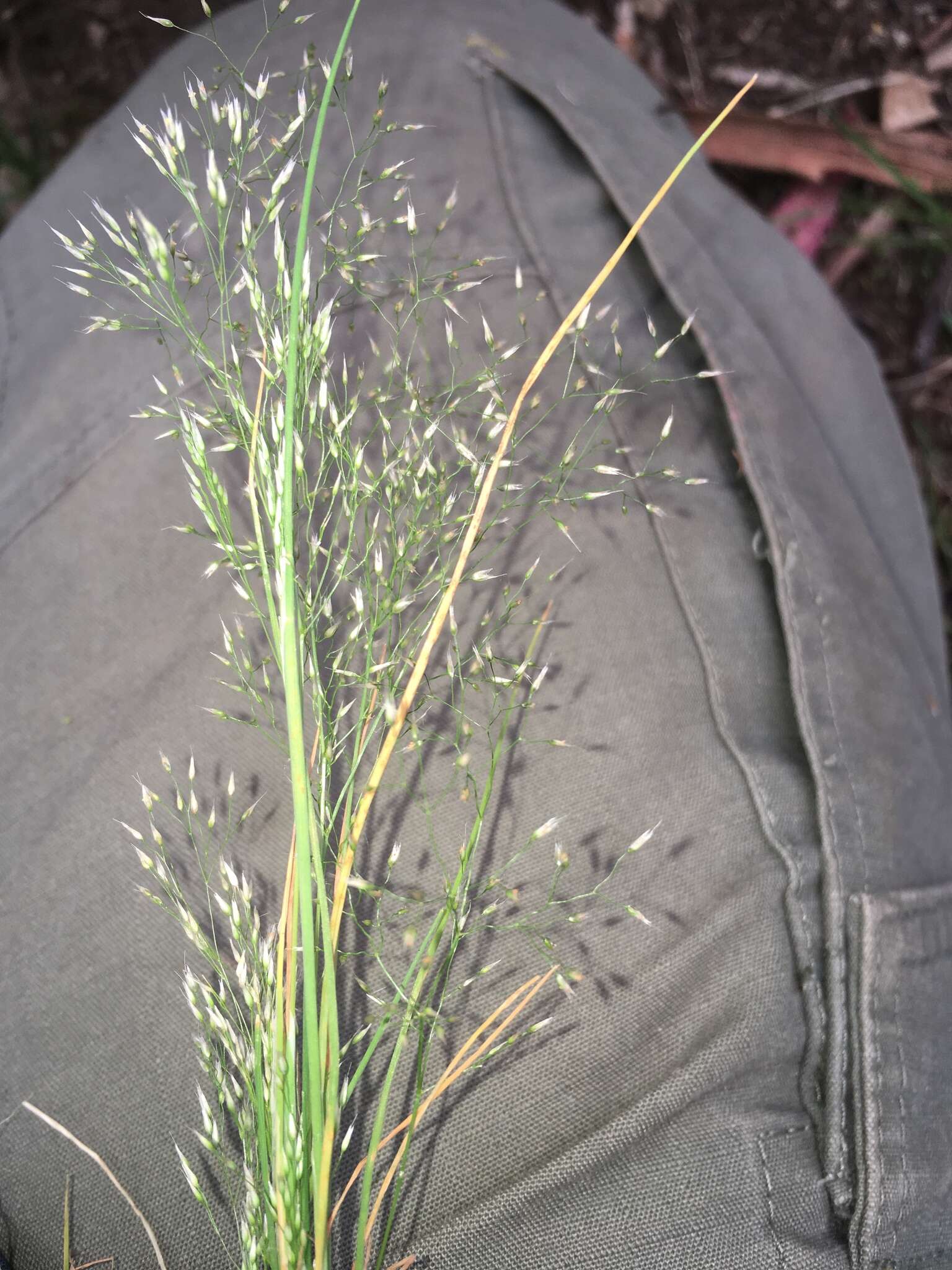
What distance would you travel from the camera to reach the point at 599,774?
894 millimetres

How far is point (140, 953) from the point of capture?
858 millimetres

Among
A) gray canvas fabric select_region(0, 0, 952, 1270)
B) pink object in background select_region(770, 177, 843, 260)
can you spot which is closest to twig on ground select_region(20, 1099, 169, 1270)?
gray canvas fabric select_region(0, 0, 952, 1270)

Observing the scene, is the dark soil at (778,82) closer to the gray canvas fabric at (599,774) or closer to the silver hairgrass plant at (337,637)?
the gray canvas fabric at (599,774)

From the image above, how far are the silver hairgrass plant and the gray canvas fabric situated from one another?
4 cm

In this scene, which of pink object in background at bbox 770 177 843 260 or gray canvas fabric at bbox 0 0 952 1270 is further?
pink object in background at bbox 770 177 843 260

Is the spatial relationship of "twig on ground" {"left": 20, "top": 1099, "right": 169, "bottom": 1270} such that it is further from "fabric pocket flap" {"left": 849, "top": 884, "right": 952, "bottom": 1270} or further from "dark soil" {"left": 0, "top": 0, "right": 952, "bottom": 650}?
"dark soil" {"left": 0, "top": 0, "right": 952, "bottom": 650}

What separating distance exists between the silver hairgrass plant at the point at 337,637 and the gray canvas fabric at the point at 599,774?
0.04 metres

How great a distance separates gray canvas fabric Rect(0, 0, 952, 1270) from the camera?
776 millimetres

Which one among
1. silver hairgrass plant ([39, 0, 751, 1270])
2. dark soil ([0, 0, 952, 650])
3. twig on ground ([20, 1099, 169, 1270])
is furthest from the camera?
dark soil ([0, 0, 952, 650])

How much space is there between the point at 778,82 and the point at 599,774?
1412mm

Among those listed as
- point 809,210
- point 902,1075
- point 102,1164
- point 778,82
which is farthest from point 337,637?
point 778,82

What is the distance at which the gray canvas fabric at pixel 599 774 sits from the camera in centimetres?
78

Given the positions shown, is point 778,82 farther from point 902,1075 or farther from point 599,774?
point 902,1075

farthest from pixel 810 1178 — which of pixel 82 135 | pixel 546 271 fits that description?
pixel 82 135
